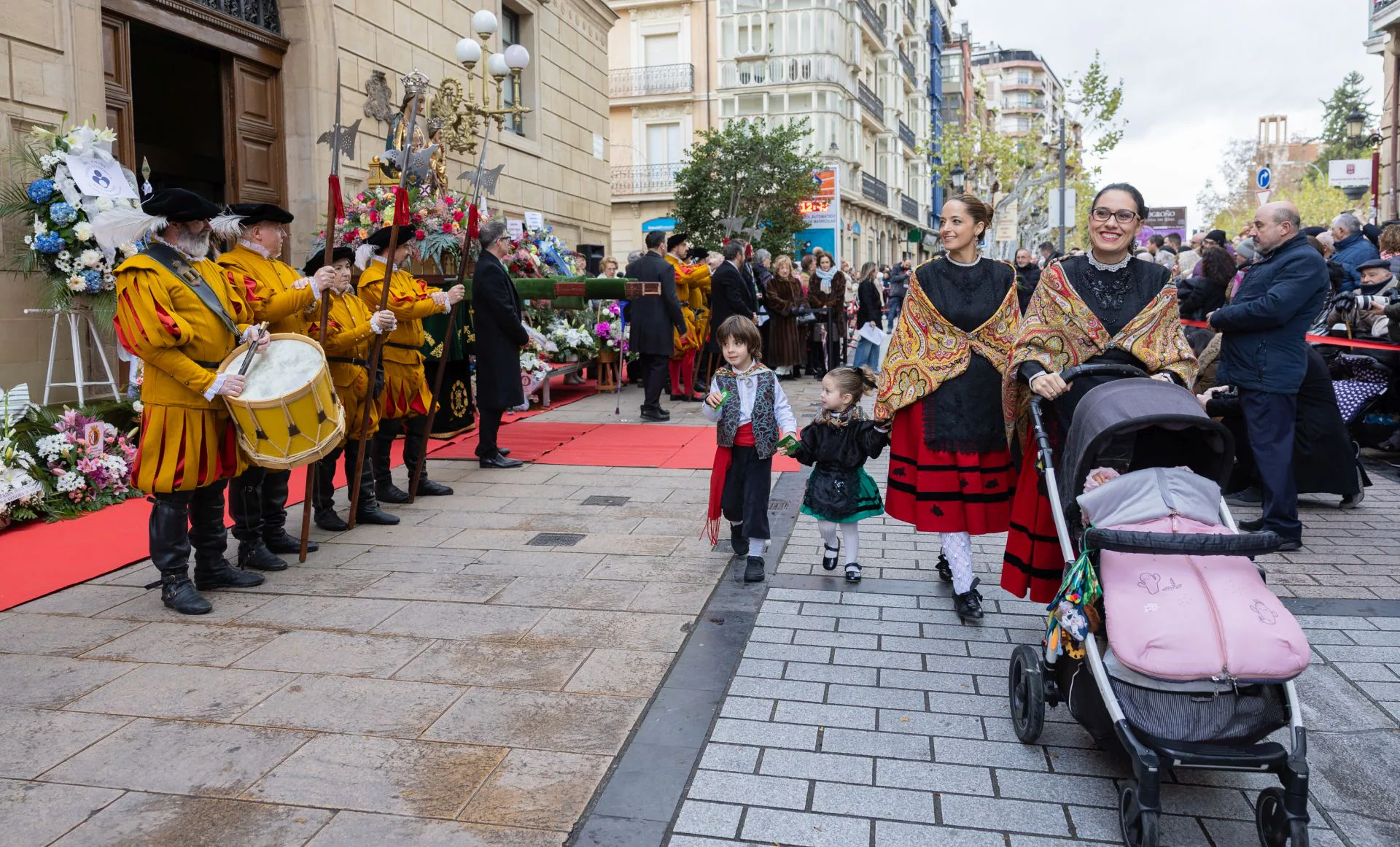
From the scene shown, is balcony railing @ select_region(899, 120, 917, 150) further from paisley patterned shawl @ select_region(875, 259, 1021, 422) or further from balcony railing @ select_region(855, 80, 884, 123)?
paisley patterned shawl @ select_region(875, 259, 1021, 422)

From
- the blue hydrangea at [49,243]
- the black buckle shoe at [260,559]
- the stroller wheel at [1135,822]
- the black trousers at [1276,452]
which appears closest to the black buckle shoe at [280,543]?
the black buckle shoe at [260,559]

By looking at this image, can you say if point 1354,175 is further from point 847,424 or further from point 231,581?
point 231,581

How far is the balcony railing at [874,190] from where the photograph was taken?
48469 millimetres

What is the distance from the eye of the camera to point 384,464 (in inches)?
298

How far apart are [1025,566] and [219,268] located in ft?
13.1

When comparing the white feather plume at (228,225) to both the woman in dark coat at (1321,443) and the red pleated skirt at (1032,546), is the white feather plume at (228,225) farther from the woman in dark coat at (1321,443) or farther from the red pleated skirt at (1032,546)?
the woman in dark coat at (1321,443)

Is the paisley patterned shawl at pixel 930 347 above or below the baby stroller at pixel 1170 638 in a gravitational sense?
above

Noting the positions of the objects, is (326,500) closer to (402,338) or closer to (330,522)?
(330,522)

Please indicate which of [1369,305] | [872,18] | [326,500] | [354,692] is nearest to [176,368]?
[354,692]

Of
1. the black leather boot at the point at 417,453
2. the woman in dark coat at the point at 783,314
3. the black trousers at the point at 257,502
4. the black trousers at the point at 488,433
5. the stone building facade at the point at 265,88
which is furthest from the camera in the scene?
the woman in dark coat at the point at 783,314

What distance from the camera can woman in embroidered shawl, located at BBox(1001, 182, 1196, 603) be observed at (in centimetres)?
408

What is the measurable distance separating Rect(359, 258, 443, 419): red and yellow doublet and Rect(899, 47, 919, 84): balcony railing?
53903 millimetres

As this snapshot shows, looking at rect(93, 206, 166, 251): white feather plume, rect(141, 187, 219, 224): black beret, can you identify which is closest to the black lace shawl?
rect(141, 187, 219, 224): black beret

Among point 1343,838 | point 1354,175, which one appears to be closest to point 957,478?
point 1343,838
